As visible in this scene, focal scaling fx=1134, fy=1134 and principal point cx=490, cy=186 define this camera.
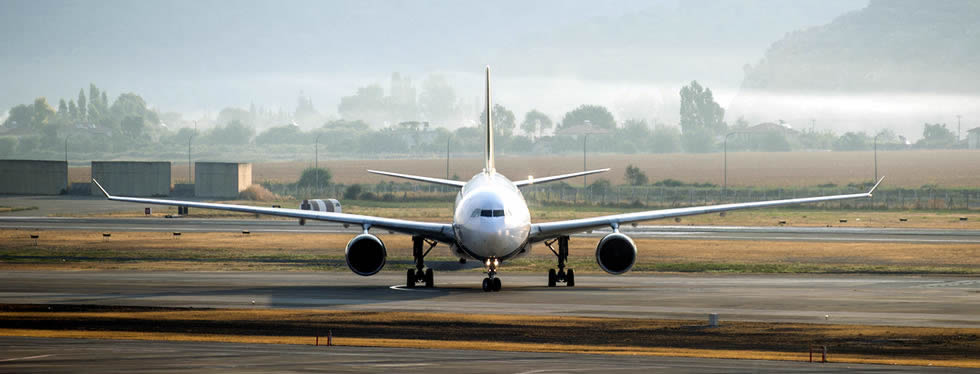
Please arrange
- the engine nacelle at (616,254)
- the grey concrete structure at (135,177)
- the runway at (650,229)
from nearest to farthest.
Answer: the engine nacelle at (616,254), the runway at (650,229), the grey concrete structure at (135,177)

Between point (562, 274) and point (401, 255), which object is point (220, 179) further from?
point (562, 274)

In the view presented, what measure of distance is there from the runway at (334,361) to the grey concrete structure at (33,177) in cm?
12442

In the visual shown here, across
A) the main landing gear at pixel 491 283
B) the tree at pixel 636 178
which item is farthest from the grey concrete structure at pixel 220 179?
the main landing gear at pixel 491 283

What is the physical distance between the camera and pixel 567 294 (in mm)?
42406

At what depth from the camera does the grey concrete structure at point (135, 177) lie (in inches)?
5679

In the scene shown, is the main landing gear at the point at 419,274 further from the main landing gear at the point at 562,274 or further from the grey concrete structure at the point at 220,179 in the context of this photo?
the grey concrete structure at the point at 220,179

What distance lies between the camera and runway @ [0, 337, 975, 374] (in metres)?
25.1

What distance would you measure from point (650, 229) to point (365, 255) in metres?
44.2

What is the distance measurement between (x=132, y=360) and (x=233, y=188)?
115 m

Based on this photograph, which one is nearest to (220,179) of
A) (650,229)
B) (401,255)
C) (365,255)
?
(650,229)

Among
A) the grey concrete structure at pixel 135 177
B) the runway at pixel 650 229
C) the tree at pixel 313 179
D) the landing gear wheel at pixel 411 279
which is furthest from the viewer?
the tree at pixel 313 179

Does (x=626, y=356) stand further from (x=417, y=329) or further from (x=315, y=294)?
(x=315, y=294)

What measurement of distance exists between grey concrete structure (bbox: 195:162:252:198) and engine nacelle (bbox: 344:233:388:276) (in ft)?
321

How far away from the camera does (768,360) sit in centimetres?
2719
